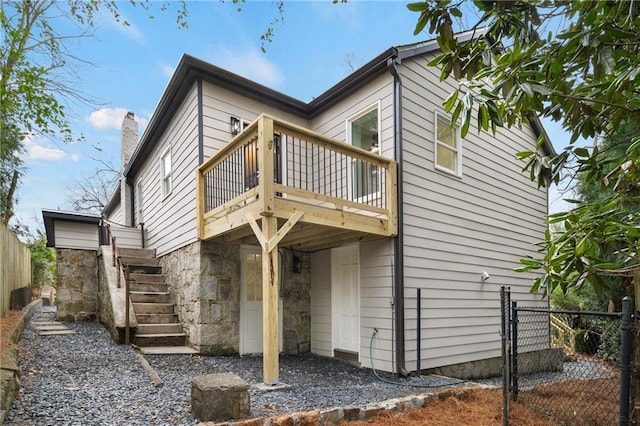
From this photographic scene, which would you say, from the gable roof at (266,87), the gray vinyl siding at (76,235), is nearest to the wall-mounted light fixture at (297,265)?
the gable roof at (266,87)

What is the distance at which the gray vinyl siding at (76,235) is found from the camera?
9341 millimetres

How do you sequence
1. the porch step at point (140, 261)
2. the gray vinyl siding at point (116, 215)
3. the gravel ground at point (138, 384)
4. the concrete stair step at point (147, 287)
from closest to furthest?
1. the gravel ground at point (138, 384)
2. the concrete stair step at point (147, 287)
3. the porch step at point (140, 261)
4. the gray vinyl siding at point (116, 215)

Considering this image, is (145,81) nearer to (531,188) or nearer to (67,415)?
(67,415)

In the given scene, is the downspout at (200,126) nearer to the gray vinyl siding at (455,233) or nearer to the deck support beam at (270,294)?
the deck support beam at (270,294)

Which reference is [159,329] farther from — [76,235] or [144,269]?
[76,235]

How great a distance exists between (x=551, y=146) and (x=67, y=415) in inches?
441

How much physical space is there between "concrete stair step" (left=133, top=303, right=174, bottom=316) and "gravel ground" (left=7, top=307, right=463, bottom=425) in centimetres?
65

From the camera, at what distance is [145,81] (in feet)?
33.0

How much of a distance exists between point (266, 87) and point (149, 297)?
447 cm

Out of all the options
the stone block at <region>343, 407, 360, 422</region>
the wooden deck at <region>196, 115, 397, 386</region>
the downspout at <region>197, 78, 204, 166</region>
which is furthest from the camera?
the downspout at <region>197, 78, 204, 166</region>

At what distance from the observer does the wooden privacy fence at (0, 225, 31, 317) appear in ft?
21.0

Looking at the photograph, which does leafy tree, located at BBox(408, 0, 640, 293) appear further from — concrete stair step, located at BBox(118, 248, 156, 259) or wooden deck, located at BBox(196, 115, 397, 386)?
concrete stair step, located at BBox(118, 248, 156, 259)

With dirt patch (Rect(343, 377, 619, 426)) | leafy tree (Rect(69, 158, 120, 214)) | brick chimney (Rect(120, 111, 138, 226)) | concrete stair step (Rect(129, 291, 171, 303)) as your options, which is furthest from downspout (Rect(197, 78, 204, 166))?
leafy tree (Rect(69, 158, 120, 214))

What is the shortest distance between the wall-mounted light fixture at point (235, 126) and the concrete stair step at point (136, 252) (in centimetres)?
393
